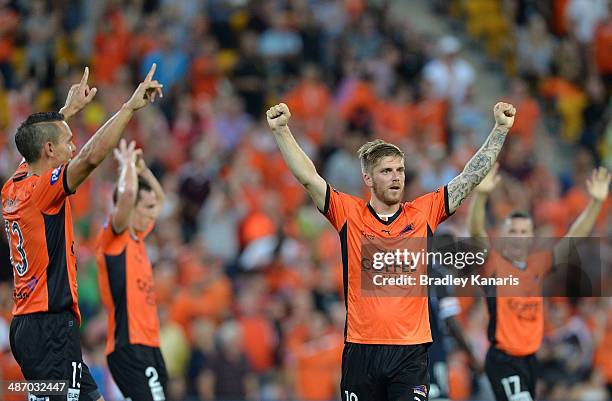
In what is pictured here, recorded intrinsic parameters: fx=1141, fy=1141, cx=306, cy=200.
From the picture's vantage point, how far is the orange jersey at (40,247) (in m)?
8.55

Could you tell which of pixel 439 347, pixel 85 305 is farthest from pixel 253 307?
pixel 439 347

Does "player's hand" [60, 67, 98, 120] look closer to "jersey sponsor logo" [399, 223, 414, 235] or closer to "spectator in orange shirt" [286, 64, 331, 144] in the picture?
"jersey sponsor logo" [399, 223, 414, 235]

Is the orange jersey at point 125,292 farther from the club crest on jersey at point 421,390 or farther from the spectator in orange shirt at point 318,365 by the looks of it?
the spectator in orange shirt at point 318,365

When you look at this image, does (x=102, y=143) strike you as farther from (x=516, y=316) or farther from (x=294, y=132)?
(x=294, y=132)

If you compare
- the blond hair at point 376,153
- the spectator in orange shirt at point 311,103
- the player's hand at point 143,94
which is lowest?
the blond hair at point 376,153

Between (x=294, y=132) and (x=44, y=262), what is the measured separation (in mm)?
10893

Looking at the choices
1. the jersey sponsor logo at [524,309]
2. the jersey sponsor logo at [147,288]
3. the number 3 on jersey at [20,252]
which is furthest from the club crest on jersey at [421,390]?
the jersey sponsor logo at [147,288]

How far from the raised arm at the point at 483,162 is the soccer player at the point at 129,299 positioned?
3.12 meters

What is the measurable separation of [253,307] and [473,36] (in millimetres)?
9063

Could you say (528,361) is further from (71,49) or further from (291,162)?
(71,49)

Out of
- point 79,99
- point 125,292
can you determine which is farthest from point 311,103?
point 79,99

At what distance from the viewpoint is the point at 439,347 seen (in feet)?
38.5

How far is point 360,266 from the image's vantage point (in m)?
8.84

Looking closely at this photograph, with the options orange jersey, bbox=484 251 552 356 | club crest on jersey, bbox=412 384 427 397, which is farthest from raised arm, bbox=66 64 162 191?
orange jersey, bbox=484 251 552 356
